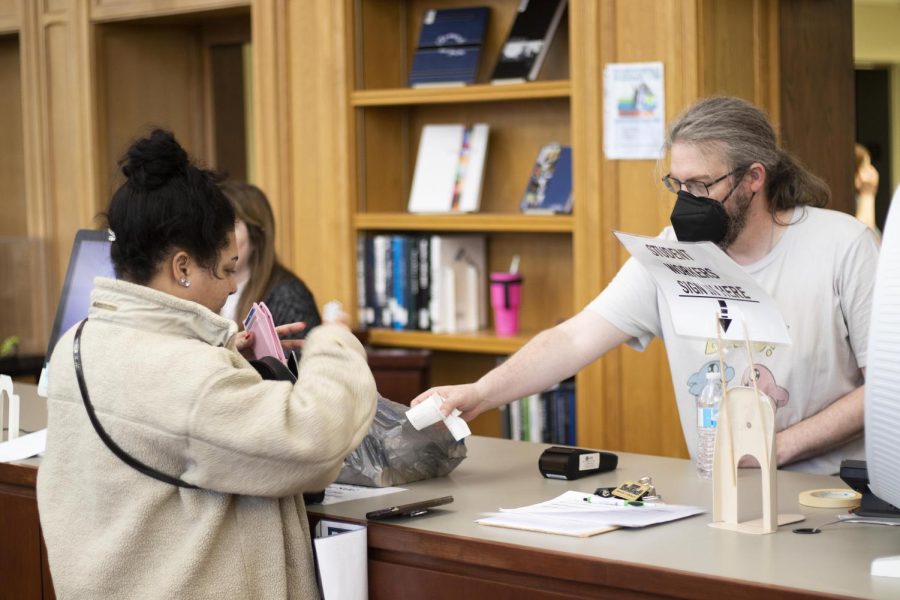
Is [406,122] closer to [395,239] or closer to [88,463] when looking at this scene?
[395,239]

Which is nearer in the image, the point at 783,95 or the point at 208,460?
the point at 208,460

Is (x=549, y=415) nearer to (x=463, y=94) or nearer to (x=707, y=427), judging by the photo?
(x=463, y=94)

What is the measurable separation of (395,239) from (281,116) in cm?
69

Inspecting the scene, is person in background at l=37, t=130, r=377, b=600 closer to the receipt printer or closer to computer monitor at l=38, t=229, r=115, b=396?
the receipt printer

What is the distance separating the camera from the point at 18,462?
2.38 metres

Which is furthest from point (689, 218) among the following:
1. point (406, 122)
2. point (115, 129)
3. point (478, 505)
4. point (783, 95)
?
point (115, 129)

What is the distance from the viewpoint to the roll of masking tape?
1.95 metres

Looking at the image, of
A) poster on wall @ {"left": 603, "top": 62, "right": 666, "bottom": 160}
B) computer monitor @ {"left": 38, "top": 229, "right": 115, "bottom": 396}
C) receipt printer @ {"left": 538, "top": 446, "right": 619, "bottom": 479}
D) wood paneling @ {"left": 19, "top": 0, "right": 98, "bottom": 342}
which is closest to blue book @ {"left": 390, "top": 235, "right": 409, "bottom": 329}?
poster on wall @ {"left": 603, "top": 62, "right": 666, "bottom": 160}

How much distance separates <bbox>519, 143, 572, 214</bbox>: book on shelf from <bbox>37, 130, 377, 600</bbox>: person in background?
2.38 meters

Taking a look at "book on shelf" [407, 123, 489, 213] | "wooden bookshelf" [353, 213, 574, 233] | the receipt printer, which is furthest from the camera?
"book on shelf" [407, 123, 489, 213]

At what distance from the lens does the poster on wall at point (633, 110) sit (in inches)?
146

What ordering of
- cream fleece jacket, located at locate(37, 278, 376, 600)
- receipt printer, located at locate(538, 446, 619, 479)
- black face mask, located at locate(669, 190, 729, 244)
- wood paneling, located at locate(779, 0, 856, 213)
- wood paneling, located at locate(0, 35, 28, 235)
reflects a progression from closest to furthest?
cream fleece jacket, located at locate(37, 278, 376, 600)
receipt printer, located at locate(538, 446, 619, 479)
black face mask, located at locate(669, 190, 729, 244)
wood paneling, located at locate(779, 0, 856, 213)
wood paneling, located at locate(0, 35, 28, 235)

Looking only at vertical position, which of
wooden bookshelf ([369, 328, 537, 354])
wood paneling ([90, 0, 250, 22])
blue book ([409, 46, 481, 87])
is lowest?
wooden bookshelf ([369, 328, 537, 354])

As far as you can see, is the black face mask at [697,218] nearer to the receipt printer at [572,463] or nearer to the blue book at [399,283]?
the receipt printer at [572,463]
